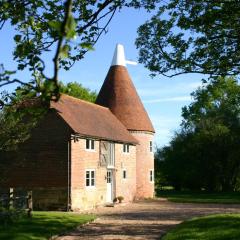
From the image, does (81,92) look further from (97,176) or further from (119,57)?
(97,176)

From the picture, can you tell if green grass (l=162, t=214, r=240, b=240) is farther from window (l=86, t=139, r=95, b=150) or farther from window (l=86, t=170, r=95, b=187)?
window (l=86, t=139, r=95, b=150)

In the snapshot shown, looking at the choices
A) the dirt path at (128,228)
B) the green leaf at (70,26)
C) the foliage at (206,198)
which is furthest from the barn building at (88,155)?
the green leaf at (70,26)

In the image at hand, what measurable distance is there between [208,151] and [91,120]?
2427cm

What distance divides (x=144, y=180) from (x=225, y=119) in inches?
744

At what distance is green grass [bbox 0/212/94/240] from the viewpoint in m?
17.1

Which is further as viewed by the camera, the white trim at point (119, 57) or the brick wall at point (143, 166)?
the white trim at point (119, 57)

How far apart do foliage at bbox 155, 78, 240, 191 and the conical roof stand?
1021 cm

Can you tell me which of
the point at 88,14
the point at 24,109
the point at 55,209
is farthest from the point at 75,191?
the point at 24,109

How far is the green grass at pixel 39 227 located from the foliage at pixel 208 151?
110ft

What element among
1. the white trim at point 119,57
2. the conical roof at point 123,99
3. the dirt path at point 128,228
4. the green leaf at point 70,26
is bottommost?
the dirt path at point 128,228

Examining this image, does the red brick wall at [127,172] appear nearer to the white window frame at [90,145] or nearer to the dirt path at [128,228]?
the white window frame at [90,145]

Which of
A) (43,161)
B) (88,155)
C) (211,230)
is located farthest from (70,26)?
(88,155)

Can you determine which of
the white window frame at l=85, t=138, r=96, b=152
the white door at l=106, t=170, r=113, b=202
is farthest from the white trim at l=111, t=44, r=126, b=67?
the white window frame at l=85, t=138, r=96, b=152

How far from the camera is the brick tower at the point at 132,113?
4469 centimetres
